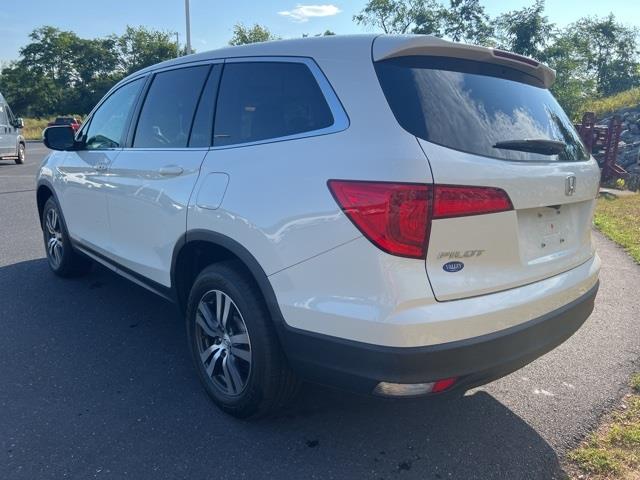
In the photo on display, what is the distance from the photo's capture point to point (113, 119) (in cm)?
423

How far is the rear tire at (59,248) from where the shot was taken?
501cm

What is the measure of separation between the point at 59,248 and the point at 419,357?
429 cm

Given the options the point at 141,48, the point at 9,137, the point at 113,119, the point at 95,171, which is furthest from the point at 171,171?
the point at 141,48

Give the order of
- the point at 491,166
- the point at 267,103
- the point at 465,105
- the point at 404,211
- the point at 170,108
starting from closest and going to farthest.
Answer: the point at 404,211, the point at 491,166, the point at 465,105, the point at 267,103, the point at 170,108

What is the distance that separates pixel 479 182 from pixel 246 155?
1.14 meters

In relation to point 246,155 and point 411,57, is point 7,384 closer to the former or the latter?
point 246,155

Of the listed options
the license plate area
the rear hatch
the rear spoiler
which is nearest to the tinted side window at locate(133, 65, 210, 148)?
the rear spoiler

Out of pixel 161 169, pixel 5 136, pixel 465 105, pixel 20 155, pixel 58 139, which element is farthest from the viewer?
pixel 20 155

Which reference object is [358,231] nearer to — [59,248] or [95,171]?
[95,171]

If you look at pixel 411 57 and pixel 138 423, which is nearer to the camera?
pixel 411 57

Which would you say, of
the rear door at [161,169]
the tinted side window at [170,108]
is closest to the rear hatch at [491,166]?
the rear door at [161,169]

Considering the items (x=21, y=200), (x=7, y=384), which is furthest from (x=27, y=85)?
(x=7, y=384)

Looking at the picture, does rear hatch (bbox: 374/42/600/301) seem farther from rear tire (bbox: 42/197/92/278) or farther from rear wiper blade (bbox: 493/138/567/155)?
rear tire (bbox: 42/197/92/278)

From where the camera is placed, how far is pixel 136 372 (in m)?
3.42
